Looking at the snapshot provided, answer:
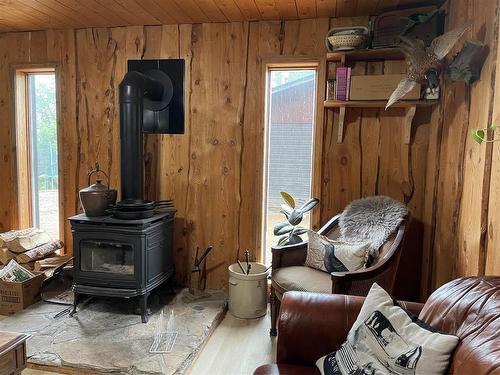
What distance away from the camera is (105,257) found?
2.79m

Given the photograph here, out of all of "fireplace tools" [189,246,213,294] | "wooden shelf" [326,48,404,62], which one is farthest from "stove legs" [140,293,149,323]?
"wooden shelf" [326,48,404,62]

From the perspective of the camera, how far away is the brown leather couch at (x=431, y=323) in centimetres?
112

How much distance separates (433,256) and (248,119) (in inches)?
70.5

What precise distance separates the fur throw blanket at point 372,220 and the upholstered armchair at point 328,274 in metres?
0.05

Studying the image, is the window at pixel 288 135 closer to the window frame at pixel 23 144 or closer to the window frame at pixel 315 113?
the window frame at pixel 315 113

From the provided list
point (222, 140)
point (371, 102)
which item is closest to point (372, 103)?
point (371, 102)

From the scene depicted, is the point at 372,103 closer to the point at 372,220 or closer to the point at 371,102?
the point at 371,102

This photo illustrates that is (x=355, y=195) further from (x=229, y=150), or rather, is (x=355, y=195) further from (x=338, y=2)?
(x=338, y=2)

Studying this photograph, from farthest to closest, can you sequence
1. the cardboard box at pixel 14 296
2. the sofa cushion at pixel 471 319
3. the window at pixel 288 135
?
1. the window at pixel 288 135
2. the cardboard box at pixel 14 296
3. the sofa cushion at pixel 471 319

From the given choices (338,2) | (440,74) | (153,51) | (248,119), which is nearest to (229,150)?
(248,119)

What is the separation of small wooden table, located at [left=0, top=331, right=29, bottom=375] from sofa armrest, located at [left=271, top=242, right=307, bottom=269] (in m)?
1.58

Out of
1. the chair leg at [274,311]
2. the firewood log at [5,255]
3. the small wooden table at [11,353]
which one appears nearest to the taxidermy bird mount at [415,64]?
the chair leg at [274,311]

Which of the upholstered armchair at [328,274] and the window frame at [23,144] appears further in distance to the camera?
the window frame at [23,144]

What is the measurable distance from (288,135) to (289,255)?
3.63 feet
